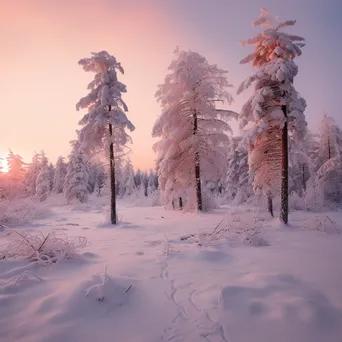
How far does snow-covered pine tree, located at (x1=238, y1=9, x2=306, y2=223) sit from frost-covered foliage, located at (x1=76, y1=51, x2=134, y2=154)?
23.8 ft

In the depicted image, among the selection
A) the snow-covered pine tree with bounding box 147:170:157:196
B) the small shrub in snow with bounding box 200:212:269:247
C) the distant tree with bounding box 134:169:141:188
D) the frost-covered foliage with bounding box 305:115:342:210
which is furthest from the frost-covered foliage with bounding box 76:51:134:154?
the distant tree with bounding box 134:169:141:188

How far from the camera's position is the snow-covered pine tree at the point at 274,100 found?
11.0 metres

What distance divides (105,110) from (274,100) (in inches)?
390

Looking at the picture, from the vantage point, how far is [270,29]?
11.2 m

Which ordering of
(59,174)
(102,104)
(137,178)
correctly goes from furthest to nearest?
(137,178) < (59,174) < (102,104)

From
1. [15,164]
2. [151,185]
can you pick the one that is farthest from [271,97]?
[151,185]

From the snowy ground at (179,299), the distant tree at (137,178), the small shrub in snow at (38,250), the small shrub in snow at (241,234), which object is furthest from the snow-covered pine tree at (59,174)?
the snowy ground at (179,299)

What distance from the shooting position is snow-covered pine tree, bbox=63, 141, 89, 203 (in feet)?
115

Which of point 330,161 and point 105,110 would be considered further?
point 330,161

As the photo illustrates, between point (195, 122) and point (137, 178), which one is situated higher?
point (195, 122)

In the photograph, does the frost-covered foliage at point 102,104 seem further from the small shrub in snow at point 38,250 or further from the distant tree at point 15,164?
the distant tree at point 15,164

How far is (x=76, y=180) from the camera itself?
116 feet

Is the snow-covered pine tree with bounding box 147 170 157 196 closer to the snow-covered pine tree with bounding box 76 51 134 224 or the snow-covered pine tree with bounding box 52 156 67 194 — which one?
the snow-covered pine tree with bounding box 52 156 67 194

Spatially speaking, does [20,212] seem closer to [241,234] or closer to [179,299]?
[241,234]
